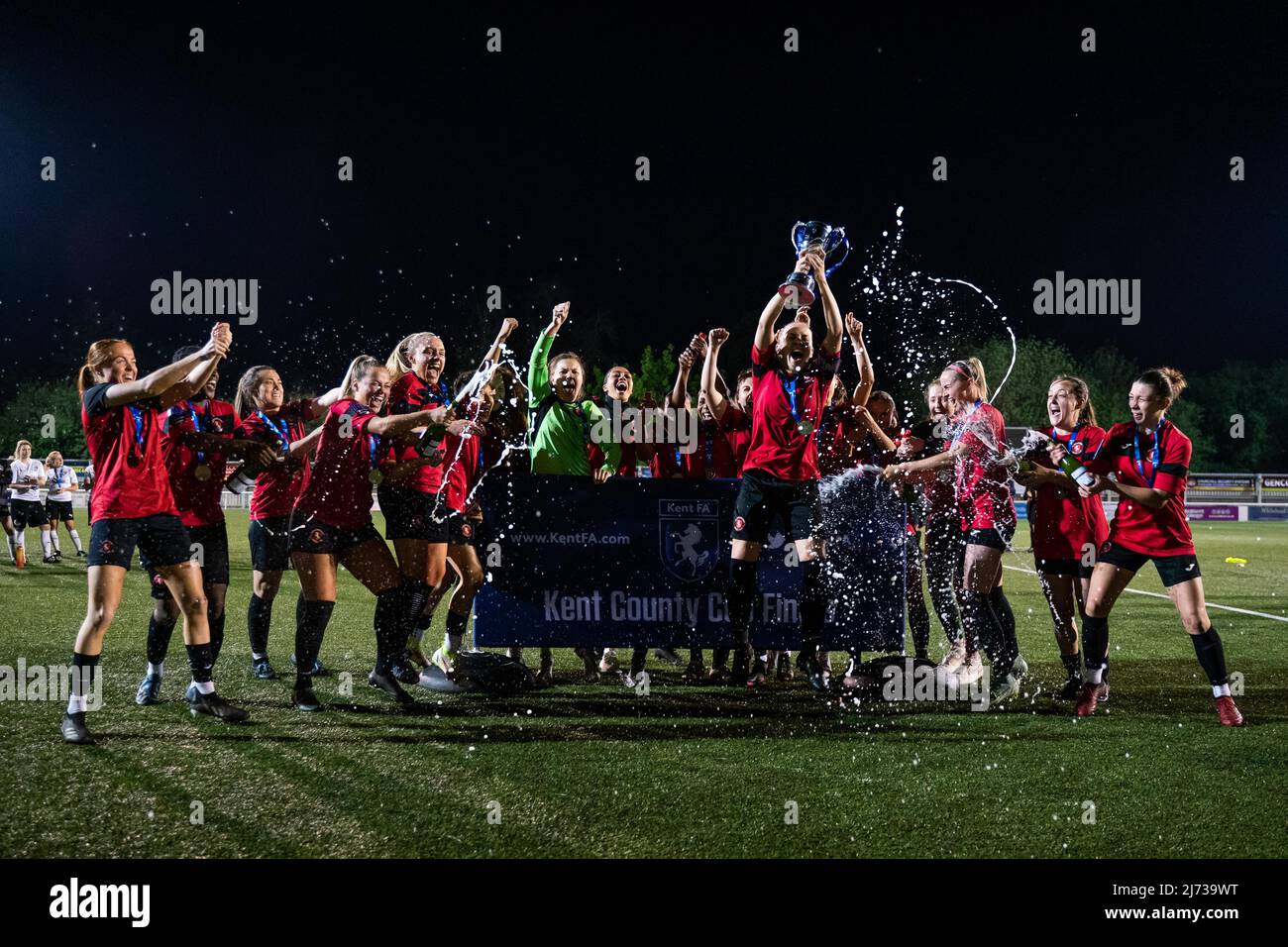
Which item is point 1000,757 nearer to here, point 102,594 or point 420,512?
point 420,512

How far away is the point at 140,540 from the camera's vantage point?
5.31 m

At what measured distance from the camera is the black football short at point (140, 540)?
16.9 feet

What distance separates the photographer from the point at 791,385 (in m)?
6.27

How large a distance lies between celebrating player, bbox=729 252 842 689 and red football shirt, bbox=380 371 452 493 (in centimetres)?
206

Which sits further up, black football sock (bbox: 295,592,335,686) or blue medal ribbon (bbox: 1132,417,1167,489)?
blue medal ribbon (bbox: 1132,417,1167,489)

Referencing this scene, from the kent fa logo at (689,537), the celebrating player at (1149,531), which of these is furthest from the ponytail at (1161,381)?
the kent fa logo at (689,537)

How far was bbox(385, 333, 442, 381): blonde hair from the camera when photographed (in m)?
6.64

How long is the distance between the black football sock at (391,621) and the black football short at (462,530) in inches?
20.7

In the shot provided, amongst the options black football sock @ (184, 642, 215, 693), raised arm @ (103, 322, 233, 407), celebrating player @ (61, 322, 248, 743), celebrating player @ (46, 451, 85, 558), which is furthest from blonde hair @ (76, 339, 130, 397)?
celebrating player @ (46, 451, 85, 558)

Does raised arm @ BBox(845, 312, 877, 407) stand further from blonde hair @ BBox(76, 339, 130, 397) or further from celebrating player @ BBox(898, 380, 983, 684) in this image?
blonde hair @ BBox(76, 339, 130, 397)

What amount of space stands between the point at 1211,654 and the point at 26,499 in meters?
17.3

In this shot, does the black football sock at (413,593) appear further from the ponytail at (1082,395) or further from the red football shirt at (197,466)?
the ponytail at (1082,395)

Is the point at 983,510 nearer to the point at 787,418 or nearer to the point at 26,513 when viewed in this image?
the point at 787,418

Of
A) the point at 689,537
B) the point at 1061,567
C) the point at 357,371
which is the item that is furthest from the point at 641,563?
the point at 1061,567
